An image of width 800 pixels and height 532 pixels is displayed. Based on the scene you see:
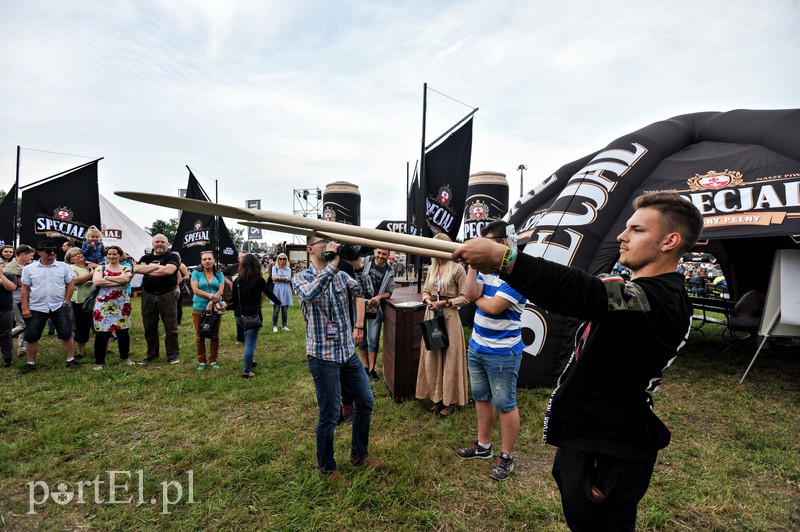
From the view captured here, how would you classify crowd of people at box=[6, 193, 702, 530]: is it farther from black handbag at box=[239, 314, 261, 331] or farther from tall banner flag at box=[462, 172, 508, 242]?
tall banner flag at box=[462, 172, 508, 242]

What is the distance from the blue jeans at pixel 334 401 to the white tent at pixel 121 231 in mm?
16900

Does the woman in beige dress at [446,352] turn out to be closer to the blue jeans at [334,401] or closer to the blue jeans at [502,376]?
the blue jeans at [502,376]

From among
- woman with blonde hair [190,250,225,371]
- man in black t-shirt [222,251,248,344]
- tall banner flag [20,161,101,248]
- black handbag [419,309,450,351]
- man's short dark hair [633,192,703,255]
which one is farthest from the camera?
→ tall banner flag [20,161,101,248]

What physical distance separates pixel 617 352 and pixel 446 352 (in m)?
3.23

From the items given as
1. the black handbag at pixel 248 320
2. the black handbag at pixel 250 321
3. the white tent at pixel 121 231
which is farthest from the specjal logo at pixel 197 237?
the white tent at pixel 121 231

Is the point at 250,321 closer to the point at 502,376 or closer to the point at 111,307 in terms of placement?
the point at 111,307

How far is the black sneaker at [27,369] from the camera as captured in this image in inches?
238

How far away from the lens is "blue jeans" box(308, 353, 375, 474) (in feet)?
10.5

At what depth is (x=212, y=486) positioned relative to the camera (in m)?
3.32

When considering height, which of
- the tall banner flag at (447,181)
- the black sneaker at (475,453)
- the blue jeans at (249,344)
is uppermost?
the tall banner flag at (447,181)

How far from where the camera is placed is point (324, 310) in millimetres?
3270

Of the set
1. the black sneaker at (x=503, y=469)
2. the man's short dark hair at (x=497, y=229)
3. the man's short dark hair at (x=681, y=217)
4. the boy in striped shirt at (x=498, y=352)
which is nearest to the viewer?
the man's short dark hair at (x=681, y=217)

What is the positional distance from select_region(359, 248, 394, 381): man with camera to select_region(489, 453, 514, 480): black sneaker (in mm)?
2834

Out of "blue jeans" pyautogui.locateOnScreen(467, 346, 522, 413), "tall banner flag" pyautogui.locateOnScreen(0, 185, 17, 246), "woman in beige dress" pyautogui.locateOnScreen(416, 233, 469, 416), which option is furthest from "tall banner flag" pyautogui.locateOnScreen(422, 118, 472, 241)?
"tall banner flag" pyautogui.locateOnScreen(0, 185, 17, 246)
